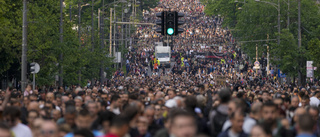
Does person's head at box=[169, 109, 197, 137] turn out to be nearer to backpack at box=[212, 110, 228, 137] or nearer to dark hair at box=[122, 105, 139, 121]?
dark hair at box=[122, 105, 139, 121]

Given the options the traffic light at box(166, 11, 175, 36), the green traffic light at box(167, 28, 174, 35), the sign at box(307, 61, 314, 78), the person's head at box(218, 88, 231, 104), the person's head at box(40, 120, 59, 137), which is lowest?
the sign at box(307, 61, 314, 78)

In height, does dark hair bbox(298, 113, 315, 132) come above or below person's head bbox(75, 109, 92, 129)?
above

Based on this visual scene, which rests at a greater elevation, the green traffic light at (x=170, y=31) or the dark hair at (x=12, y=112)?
the green traffic light at (x=170, y=31)

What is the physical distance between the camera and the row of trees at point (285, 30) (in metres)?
42.9

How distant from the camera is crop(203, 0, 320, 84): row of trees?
42.9 meters

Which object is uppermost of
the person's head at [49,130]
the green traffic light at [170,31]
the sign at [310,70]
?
the green traffic light at [170,31]

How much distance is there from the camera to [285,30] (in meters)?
44.1

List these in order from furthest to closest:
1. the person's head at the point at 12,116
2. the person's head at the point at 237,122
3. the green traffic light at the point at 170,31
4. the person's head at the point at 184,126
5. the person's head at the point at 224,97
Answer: the green traffic light at the point at 170,31, the person's head at the point at 224,97, the person's head at the point at 12,116, the person's head at the point at 237,122, the person's head at the point at 184,126

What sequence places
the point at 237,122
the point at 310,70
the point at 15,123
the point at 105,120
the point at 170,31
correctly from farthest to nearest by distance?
the point at 310,70 < the point at 170,31 < the point at 15,123 < the point at 105,120 < the point at 237,122

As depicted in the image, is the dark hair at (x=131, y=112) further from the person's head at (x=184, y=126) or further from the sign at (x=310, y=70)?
the sign at (x=310, y=70)

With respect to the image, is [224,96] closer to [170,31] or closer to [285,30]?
[170,31]

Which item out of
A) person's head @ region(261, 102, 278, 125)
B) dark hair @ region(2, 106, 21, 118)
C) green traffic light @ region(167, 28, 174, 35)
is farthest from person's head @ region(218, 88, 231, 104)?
green traffic light @ region(167, 28, 174, 35)

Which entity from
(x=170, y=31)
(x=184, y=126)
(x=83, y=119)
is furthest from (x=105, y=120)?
(x=170, y=31)

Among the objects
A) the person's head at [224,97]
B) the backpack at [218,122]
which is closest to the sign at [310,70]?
the person's head at [224,97]
